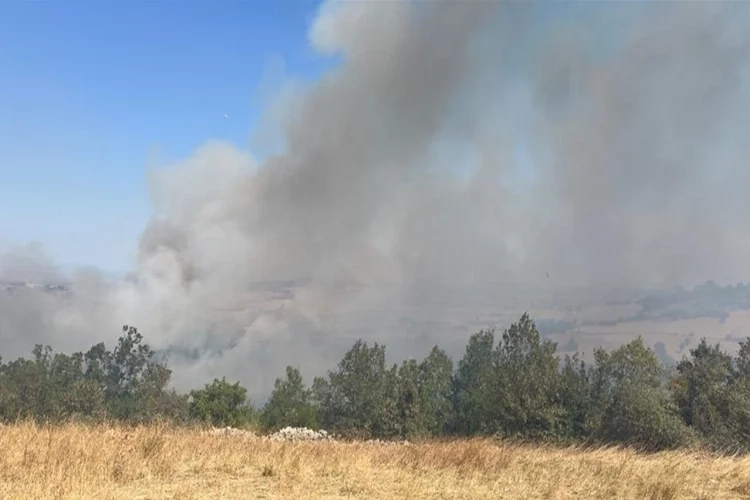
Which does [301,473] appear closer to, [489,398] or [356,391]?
[489,398]

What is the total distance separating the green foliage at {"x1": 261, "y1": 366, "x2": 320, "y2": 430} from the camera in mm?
58031

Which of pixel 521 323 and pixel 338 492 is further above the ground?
pixel 521 323

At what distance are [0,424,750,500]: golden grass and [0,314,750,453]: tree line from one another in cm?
984

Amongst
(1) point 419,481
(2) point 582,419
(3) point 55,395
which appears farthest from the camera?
(3) point 55,395

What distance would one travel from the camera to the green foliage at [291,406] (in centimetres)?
5803

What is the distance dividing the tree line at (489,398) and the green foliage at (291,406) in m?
0.19

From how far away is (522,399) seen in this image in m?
42.8

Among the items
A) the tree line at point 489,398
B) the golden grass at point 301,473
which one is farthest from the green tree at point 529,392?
the golden grass at point 301,473

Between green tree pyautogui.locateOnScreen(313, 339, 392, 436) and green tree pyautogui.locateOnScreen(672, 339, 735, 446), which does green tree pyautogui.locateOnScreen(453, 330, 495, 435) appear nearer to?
green tree pyautogui.locateOnScreen(313, 339, 392, 436)

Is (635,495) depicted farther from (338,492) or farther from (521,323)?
(521,323)

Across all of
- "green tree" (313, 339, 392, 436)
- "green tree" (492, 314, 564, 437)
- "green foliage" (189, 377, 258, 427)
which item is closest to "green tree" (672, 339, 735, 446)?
"green tree" (492, 314, 564, 437)

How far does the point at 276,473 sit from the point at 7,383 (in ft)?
267

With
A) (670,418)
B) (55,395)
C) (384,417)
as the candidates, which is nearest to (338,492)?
(670,418)

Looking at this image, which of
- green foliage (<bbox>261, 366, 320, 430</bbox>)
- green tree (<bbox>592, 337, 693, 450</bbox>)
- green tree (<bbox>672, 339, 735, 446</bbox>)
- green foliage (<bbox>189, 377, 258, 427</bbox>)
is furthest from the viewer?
green foliage (<bbox>261, 366, 320, 430</bbox>)
